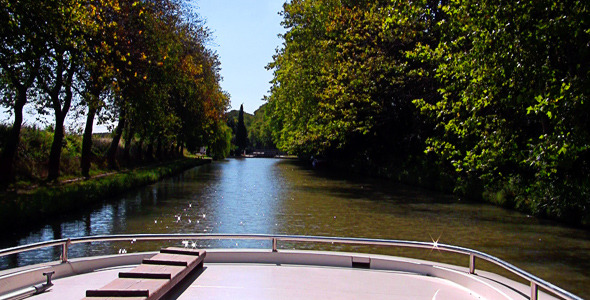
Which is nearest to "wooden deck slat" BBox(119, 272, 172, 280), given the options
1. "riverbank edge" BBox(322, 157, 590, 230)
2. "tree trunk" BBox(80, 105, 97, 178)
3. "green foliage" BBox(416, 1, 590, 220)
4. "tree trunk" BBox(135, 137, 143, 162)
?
"green foliage" BBox(416, 1, 590, 220)

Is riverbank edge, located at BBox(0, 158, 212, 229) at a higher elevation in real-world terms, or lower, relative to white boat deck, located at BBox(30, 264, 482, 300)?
lower

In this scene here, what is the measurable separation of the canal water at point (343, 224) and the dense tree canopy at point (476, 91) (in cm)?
199

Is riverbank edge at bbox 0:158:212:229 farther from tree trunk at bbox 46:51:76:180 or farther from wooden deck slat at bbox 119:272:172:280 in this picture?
wooden deck slat at bbox 119:272:172:280

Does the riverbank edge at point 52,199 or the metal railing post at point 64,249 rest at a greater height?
the metal railing post at point 64,249

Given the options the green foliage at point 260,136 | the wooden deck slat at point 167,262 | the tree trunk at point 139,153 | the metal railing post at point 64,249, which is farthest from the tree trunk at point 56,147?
the green foliage at point 260,136

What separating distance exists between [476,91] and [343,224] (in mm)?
6436

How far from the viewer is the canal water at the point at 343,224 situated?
41.7 ft

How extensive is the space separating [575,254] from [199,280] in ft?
38.7

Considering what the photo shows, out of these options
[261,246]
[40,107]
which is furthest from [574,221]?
[40,107]

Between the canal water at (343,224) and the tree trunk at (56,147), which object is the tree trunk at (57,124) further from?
the canal water at (343,224)

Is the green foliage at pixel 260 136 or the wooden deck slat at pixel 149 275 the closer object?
the wooden deck slat at pixel 149 275

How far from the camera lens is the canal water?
12.7 m

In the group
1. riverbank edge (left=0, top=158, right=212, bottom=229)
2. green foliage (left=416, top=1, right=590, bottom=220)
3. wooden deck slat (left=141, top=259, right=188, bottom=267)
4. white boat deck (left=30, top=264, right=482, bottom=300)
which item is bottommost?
riverbank edge (left=0, top=158, right=212, bottom=229)

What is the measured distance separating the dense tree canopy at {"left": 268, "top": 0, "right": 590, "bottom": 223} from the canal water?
1.99 metres
